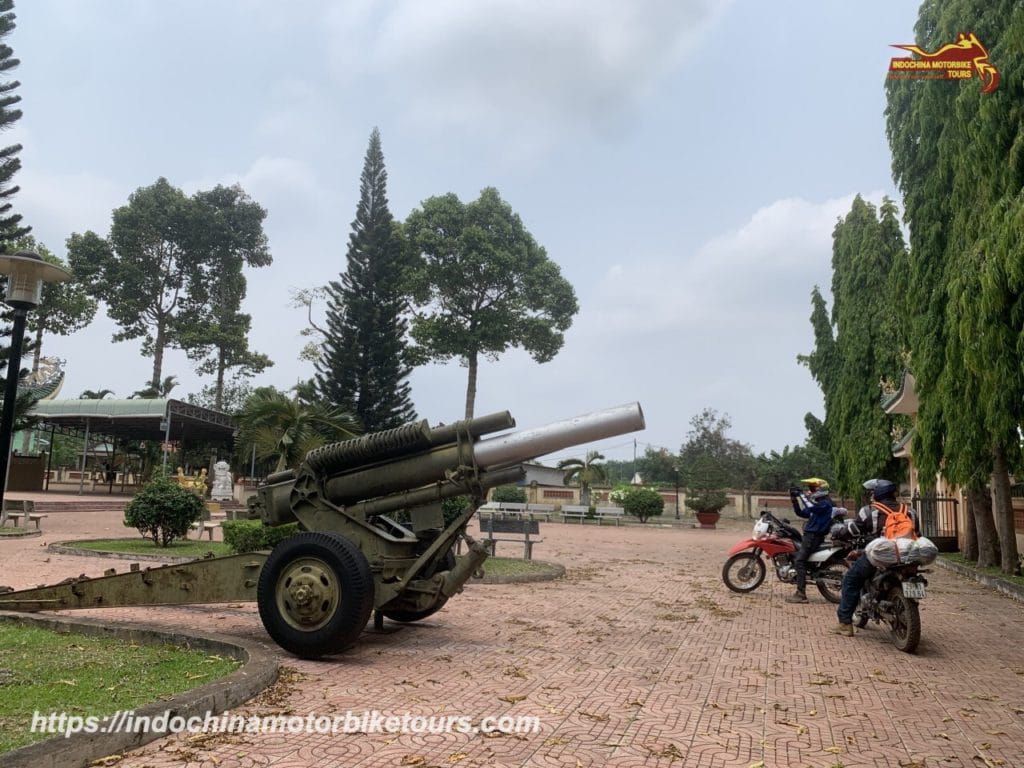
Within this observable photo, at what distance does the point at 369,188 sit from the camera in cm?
2962

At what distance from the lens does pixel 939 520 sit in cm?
Result: 2102

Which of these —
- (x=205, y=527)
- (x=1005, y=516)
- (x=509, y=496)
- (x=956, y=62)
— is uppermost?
(x=956, y=62)

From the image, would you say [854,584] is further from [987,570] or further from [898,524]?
[987,570]

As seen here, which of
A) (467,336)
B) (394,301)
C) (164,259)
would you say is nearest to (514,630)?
(394,301)

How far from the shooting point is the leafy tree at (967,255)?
9109 mm

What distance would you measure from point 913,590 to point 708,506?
938 inches

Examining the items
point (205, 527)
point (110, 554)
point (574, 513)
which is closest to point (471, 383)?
point (574, 513)

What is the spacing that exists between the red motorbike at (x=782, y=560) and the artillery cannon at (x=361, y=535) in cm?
479

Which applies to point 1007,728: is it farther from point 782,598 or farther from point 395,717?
point 782,598

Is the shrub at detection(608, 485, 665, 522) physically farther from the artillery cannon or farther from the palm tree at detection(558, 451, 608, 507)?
the artillery cannon

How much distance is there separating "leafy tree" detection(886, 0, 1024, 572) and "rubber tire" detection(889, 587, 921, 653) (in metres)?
3.76

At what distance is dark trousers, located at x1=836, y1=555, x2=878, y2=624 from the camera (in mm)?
7176

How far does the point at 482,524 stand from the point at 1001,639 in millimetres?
8308

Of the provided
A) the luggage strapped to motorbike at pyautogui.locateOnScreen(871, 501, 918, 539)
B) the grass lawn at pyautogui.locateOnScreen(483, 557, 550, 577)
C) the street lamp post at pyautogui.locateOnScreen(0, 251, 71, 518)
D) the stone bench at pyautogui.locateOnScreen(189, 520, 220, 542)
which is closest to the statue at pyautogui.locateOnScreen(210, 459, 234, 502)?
the stone bench at pyautogui.locateOnScreen(189, 520, 220, 542)
